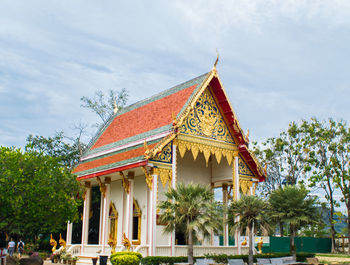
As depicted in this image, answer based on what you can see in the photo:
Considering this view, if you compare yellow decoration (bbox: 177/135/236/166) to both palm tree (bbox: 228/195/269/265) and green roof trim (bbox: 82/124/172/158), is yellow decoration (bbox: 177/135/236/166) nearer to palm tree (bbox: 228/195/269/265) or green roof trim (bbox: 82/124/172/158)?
green roof trim (bbox: 82/124/172/158)

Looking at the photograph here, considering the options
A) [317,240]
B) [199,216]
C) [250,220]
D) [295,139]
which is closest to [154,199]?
[199,216]

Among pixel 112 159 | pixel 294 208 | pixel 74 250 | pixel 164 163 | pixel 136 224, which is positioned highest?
pixel 112 159

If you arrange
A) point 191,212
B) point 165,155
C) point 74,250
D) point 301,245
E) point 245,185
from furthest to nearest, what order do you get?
1. point 301,245
2. point 74,250
3. point 245,185
4. point 165,155
5. point 191,212

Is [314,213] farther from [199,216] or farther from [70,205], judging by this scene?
[70,205]

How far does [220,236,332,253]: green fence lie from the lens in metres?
30.5

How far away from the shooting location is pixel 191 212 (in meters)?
13.6

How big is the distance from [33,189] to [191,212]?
5.30m

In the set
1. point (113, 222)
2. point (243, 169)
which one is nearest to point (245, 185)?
point (243, 169)

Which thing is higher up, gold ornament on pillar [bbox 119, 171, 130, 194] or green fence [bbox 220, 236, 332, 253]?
gold ornament on pillar [bbox 119, 171, 130, 194]

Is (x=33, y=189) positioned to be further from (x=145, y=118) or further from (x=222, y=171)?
(x=222, y=171)

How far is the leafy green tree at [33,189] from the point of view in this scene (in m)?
12.9

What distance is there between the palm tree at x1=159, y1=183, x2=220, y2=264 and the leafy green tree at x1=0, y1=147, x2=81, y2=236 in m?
3.57

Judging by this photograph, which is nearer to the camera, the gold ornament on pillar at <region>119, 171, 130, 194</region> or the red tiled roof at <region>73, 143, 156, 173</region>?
the red tiled roof at <region>73, 143, 156, 173</region>

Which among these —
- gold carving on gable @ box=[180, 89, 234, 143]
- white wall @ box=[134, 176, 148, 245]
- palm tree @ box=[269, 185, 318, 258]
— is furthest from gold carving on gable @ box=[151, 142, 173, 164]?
palm tree @ box=[269, 185, 318, 258]
